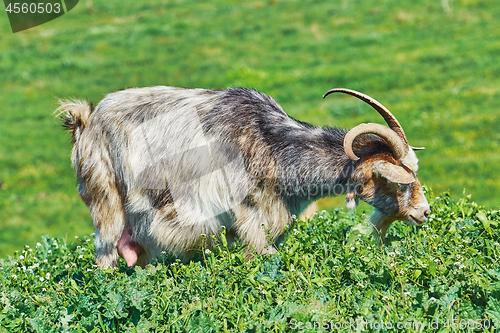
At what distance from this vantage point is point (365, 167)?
213 inches

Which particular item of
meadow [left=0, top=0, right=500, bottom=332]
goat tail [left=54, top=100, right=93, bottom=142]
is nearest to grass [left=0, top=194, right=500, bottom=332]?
meadow [left=0, top=0, right=500, bottom=332]

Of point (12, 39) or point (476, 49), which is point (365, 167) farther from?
point (12, 39)

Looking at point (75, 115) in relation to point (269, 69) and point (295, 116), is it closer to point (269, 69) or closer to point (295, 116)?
point (295, 116)

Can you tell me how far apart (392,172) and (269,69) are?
14143 mm

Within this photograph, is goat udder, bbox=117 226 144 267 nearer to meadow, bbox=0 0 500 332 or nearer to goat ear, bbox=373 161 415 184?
meadow, bbox=0 0 500 332

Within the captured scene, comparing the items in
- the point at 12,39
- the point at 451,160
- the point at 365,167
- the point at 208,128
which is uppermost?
the point at 208,128

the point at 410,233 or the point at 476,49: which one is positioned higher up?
the point at 410,233

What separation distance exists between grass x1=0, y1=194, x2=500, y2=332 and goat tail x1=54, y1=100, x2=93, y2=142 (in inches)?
53.1

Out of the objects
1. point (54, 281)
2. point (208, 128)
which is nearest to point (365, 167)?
point (208, 128)

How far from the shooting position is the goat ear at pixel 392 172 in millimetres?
5148

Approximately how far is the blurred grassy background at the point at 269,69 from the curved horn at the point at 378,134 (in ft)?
21.8

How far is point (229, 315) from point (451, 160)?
9.94 metres

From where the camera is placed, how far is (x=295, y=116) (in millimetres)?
15852

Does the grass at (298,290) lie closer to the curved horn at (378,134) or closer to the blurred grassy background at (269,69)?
the curved horn at (378,134)
